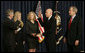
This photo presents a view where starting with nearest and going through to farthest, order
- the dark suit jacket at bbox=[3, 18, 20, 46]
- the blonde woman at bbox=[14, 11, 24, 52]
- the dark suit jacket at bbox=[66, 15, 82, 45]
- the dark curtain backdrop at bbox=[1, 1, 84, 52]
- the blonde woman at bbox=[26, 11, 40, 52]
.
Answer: the dark suit jacket at bbox=[66, 15, 82, 45]
the dark suit jacket at bbox=[3, 18, 20, 46]
the blonde woman at bbox=[26, 11, 40, 52]
the blonde woman at bbox=[14, 11, 24, 52]
the dark curtain backdrop at bbox=[1, 1, 84, 52]

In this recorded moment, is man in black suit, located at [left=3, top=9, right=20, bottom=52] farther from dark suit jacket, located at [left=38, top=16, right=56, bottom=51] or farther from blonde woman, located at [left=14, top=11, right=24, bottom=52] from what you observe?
dark suit jacket, located at [left=38, top=16, right=56, bottom=51]

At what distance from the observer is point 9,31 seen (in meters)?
5.24

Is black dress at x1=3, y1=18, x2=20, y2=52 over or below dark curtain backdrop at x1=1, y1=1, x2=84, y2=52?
below

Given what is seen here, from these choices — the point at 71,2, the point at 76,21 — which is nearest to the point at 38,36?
the point at 76,21

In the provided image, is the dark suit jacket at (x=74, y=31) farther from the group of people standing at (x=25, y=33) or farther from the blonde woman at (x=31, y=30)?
the blonde woman at (x=31, y=30)

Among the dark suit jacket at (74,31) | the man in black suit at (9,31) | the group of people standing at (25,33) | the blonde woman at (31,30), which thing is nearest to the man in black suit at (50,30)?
the group of people standing at (25,33)

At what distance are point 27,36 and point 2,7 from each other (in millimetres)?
1416

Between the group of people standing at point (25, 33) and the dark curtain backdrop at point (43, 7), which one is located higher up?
the dark curtain backdrop at point (43, 7)

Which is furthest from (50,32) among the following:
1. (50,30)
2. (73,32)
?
(73,32)

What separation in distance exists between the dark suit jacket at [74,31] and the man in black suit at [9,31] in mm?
1300

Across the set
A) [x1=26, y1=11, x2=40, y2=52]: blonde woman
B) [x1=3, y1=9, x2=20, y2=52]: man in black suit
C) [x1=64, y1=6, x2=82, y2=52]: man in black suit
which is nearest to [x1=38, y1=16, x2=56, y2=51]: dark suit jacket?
[x1=26, y1=11, x2=40, y2=52]: blonde woman

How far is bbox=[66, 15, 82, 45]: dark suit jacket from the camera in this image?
16.1 ft

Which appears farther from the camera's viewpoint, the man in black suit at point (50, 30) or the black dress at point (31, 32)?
the man in black suit at point (50, 30)

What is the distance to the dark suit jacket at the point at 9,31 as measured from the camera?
5152 millimetres
